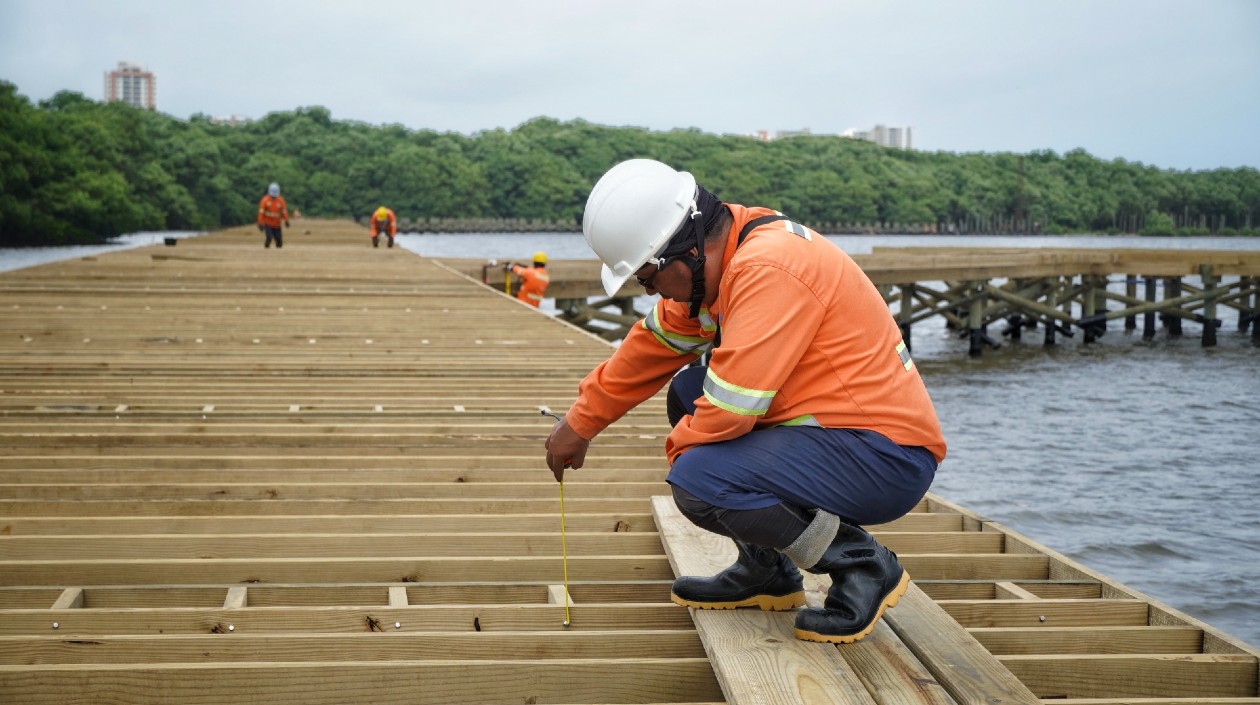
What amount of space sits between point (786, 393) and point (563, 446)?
2.55ft

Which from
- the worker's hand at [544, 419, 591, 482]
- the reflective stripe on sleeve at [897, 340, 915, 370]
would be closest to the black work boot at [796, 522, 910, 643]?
the reflective stripe on sleeve at [897, 340, 915, 370]

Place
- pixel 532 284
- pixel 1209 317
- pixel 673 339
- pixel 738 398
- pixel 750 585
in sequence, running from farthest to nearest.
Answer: pixel 1209 317, pixel 532 284, pixel 673 339, pixel 750 585, pixel 738 398

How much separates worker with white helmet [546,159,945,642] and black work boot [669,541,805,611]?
0.69ft

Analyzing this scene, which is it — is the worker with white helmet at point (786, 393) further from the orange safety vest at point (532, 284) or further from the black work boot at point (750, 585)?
the orange safety vest at point (532, 284)

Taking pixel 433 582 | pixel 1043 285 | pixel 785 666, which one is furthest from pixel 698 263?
pixel 1043 285

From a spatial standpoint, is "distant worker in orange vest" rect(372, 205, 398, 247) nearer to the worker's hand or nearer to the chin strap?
the worker's hand

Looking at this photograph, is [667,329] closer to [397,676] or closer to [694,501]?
[694,501]

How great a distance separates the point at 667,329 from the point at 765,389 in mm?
680

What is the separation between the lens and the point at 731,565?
3719 millimetres

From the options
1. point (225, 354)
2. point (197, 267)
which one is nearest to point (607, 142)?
point (197, 267)

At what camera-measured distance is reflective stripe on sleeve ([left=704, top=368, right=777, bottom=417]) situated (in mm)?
2945

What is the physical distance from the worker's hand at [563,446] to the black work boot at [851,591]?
788 millimetres

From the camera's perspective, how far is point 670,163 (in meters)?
129

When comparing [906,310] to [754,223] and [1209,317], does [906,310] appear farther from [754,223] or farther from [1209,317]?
[754,223]
